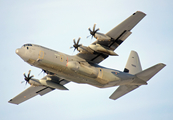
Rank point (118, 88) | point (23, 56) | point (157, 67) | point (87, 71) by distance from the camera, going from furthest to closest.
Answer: point (118, 88) → point (157, 67) → point (87, 71) → point (23, 56)

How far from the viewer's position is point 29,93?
32000 mm

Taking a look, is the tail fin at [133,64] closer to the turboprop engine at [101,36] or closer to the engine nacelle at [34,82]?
the turboprop engine at [101,36]

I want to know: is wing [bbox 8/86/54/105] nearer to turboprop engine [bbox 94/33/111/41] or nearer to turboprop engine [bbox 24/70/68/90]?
turboprop engine [bbox 24/70/68/90]

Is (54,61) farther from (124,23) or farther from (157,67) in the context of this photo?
(157,67)

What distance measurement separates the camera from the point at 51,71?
85.4ft

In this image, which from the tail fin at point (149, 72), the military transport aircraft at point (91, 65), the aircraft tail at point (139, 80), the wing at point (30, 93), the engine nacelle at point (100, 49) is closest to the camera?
the military transport aircraft at point (91, 65)

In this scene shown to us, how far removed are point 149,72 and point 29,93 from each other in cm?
1315

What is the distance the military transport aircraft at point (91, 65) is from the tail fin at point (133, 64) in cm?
18

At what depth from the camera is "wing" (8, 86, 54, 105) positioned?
104 feet

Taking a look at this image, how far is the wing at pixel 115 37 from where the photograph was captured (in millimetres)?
25734

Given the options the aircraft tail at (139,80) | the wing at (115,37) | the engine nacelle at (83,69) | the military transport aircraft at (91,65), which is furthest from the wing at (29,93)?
the aircraft tail at (139,80)

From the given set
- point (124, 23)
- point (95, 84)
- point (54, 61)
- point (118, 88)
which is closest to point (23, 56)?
point (54, 61)

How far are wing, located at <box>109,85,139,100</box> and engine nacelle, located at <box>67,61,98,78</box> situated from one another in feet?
15.9

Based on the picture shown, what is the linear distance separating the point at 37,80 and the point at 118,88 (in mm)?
8462
